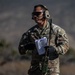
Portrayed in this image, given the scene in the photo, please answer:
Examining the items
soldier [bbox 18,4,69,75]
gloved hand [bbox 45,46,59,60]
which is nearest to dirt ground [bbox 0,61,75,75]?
soldier [bbox 18,4,69,75]

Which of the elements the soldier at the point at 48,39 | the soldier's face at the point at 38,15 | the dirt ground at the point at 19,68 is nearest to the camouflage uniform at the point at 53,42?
the soldier at the point at 48,39

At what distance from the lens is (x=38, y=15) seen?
1115 centimetres

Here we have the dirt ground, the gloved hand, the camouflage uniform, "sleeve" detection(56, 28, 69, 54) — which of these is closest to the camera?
the gloved hand

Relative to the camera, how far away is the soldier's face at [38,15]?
437 inches

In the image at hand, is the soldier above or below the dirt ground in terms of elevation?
below

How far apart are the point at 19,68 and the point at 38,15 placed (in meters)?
16.1

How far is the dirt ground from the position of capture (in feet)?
85.7

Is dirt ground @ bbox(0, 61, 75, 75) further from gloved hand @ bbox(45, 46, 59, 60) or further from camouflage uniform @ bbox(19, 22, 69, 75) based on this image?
gloved hand @ bbox(45, 46, 59, 60)

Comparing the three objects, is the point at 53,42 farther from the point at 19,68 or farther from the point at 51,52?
the point at 19,68

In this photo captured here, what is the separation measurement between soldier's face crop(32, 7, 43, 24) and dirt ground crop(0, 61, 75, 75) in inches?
571

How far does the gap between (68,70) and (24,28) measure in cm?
766

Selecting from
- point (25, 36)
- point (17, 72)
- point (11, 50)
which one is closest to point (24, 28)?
point (11, 50)

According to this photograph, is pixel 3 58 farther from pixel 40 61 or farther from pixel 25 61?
pixel 40 61

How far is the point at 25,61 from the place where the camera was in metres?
28.1
